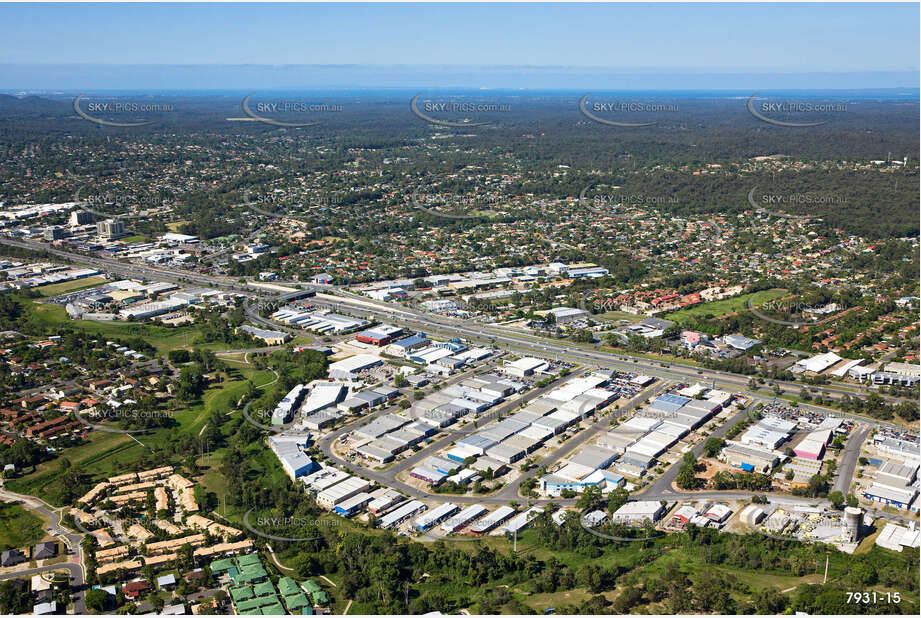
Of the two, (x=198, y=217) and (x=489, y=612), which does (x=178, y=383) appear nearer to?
(x=489, y=612)

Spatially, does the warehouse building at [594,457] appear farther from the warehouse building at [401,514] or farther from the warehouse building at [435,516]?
the warehouse building at [401,514]

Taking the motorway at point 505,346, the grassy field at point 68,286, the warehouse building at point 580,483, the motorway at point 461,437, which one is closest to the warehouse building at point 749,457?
the motorway at point 505,346

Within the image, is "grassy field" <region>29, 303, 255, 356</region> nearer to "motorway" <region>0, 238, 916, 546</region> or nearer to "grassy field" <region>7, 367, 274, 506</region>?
"motorway" <region>0, 238, 916, 546</region>

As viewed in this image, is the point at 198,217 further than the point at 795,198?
No

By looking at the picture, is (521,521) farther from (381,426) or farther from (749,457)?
(749,457)

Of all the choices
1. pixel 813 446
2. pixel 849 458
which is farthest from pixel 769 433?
pixel 849 458

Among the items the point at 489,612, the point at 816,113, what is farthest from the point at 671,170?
the point at 816,113
